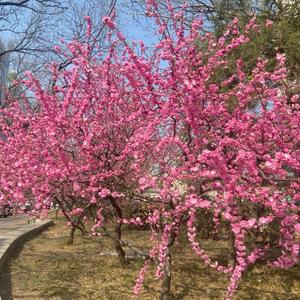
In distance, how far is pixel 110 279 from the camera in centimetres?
686

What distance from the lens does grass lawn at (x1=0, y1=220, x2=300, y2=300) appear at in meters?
6.21

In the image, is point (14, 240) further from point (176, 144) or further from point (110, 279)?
point (176, 144)

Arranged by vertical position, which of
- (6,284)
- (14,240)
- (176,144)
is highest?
(176,144)

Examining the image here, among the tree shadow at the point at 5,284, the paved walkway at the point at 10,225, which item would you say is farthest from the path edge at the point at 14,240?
the paved walkway at the point at 10,225

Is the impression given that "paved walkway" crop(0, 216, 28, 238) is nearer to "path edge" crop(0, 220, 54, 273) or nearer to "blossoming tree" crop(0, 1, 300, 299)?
"path edge" crop(0, 220, 54, 273)

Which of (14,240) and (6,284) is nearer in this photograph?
(6,284)

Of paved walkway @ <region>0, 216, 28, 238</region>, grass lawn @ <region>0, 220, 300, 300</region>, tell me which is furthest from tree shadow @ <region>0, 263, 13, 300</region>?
paved walkway @ <region>0, 216, 28, 238</region>

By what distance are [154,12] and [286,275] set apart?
503 cm

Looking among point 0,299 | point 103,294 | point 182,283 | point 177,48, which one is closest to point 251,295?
point 182,283


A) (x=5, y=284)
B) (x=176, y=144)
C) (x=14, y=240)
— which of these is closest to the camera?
(x=176, y=144)

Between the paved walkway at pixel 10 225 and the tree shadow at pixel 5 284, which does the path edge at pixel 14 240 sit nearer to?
the tree shadow at pixel 5 284

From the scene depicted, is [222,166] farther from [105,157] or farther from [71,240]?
[71,240]

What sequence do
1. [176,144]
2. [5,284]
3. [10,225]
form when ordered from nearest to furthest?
[176,144]
[5,284]
[10,225]

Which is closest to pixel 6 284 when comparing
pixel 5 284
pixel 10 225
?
pixel 5 284
